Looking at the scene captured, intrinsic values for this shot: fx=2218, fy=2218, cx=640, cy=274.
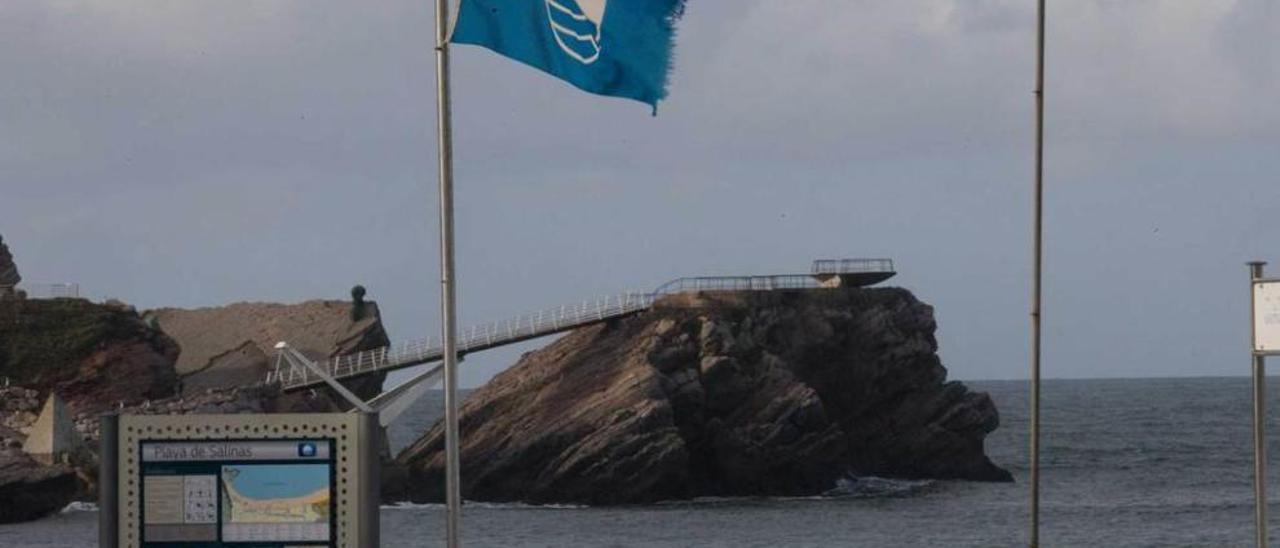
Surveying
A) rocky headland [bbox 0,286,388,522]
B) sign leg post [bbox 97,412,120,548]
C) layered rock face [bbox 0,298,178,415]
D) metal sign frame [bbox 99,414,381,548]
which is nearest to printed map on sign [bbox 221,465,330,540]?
metal sign frame [bbox 99,414,381,548]

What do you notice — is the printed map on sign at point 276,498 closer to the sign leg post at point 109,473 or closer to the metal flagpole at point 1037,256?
the sign leg post at point 109,473

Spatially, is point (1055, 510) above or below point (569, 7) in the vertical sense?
below

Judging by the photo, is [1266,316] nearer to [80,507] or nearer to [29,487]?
[29,487]

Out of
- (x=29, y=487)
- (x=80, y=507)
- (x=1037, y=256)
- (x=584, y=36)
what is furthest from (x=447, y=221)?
(x=80, y=507)

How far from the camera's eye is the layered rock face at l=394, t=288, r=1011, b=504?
69.4m

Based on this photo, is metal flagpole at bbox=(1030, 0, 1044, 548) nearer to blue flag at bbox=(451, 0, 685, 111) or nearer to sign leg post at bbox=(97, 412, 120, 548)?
blue flag at bbox=(451, 0, 685, 111)

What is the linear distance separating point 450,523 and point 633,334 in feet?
181

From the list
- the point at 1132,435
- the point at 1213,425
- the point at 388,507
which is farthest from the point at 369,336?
the point at 1213,425

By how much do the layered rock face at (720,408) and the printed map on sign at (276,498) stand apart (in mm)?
52221

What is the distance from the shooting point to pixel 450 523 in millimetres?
17844

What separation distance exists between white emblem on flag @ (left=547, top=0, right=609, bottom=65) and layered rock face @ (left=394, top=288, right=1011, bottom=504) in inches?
1972

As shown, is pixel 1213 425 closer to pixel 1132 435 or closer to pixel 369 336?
pixel 1132 435

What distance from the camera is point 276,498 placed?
15773mm

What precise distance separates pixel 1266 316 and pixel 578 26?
6211 mm
